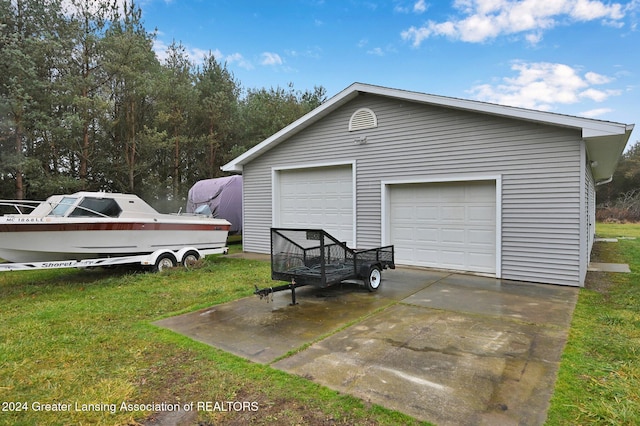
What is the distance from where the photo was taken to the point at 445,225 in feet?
26.4

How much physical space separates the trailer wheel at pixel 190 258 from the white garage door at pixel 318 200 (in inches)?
112

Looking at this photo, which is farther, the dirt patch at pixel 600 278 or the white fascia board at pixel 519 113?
the dirt patch at pixel 600 278

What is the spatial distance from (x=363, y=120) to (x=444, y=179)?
8.73ft

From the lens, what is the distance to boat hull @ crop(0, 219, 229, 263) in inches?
250

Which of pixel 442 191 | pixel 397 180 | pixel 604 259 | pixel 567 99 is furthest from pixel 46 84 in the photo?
pixel 567 99

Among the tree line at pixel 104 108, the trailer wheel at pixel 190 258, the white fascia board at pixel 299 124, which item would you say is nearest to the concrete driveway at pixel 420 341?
the trailer wheel at pixel 190 258

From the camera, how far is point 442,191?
26.5ft

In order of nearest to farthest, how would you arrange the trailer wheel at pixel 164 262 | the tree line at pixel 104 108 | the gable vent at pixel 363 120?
the trailer wheel at pixel 164 262, the gable vent at pixel 363 120, the tree line at pixel 104 108

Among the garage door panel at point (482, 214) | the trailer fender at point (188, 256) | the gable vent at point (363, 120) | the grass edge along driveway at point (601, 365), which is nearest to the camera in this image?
the grass edge along driveway at point (601, 365)

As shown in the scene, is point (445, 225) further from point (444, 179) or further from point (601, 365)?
point (601, 365)

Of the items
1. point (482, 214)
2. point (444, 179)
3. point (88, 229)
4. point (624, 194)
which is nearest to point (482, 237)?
point (482, 214)

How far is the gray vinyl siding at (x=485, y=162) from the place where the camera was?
21.5 feet

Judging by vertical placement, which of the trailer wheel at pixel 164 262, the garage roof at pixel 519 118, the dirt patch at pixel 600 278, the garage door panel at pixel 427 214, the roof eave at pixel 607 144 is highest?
the garage roof at pixel 519 118

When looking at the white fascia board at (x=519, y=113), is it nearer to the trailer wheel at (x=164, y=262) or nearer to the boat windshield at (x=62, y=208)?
the trailer wheel at (x=164, y=262)
